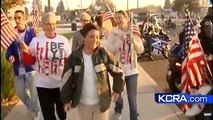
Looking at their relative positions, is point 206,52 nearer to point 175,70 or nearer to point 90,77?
point 90,77

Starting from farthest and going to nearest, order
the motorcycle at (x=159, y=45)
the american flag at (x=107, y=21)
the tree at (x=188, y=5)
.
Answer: the motorcycle at (x=159, y=45) < the american flag at (x=107, y=21) < the tree at (x=188, y=5)

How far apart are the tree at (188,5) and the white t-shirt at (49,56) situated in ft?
7.37

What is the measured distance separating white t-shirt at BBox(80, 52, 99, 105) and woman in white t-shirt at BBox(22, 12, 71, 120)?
850mm

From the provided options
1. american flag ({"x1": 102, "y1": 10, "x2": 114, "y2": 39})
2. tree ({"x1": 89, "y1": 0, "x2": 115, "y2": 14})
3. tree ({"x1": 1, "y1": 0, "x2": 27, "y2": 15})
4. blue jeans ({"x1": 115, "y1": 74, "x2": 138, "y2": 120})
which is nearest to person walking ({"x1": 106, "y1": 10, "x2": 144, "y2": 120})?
blue jeans ({"x1": 115, "y1": 74, "x2": 138, "y2": 120})

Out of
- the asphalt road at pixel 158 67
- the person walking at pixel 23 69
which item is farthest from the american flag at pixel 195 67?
the asphalt road at pixel 158 67

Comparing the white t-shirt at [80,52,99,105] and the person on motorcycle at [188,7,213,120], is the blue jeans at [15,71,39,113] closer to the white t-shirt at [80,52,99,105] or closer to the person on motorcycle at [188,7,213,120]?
the white t-shirt at [80,52,99,105]

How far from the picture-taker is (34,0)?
335 inches

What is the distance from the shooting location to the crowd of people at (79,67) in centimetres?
418

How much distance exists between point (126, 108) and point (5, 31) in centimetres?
276

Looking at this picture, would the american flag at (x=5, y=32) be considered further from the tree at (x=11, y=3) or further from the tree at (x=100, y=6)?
the tree at (x=11, y=3)

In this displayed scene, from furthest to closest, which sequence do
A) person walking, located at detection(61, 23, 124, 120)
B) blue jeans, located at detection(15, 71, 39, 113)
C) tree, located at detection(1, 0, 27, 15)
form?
tree, located at detection(1, 0, 27, 15) < blue jeans, located at detection(15, 71, 39, 113) < person walking, located at detection(61, 23, 124, 120)

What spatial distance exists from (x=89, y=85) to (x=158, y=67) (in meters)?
7.61

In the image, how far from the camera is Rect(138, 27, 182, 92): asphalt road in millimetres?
8953

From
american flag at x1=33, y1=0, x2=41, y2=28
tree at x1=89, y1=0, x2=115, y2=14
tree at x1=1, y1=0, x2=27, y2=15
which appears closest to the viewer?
american flag at x1=33, y1=0, x2=41, y2=28
